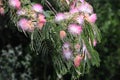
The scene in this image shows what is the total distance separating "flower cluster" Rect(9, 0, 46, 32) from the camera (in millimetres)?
3230

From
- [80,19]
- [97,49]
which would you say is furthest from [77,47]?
[97,49]

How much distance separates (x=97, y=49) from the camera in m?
6.24

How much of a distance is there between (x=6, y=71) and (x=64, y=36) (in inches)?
113

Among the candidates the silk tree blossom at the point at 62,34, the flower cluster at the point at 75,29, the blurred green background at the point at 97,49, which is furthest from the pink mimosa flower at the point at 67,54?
the blurred green background at the point at 97,49

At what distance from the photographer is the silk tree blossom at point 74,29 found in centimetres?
310

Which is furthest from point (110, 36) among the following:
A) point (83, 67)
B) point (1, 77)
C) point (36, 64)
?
point (83, 67)

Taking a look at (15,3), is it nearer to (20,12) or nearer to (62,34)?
(20,12)

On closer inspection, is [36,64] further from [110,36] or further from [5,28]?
[110,36]

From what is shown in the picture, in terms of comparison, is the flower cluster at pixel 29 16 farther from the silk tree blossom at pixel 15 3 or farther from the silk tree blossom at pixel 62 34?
the silk tree blossom at pixel 62 34

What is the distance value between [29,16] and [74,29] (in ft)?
1.23

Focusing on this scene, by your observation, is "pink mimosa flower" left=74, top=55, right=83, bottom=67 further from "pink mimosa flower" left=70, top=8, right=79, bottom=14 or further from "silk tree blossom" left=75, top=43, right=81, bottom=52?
"pink mimosa flower" left=70, top=8, right=79, bottom=14

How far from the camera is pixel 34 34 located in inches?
126

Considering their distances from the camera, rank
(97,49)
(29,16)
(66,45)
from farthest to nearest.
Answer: (97,49) < (29,16) < (66,45)

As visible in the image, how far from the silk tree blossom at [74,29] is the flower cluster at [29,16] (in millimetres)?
200
